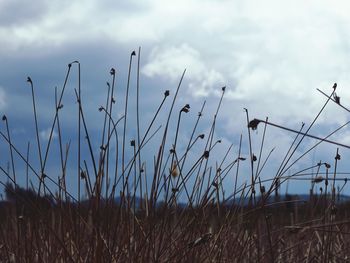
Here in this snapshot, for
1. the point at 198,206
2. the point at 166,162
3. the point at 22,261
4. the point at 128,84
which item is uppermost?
the point at 128,84

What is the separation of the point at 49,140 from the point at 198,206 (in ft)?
2.41

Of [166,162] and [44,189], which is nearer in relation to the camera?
[44,189]

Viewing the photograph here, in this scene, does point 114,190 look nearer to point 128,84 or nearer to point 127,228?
point 127,228

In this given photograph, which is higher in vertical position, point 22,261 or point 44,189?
point 44,189

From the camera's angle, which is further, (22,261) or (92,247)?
(22,261)

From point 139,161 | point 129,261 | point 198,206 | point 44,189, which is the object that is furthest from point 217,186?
point 44,189

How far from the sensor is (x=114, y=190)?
2.64 m

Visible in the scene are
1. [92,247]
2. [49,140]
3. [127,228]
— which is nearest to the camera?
[92,247]

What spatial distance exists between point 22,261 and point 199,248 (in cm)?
84

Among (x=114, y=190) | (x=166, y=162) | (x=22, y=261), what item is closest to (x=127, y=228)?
(x=114, y=190)

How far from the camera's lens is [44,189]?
2.74 m

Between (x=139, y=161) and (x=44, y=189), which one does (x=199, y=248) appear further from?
(x=44, y=189)

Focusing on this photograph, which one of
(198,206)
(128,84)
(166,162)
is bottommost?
(198,206)

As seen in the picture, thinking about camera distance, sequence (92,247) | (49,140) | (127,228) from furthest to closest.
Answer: (49,140) → (127,228) → (92,247)
